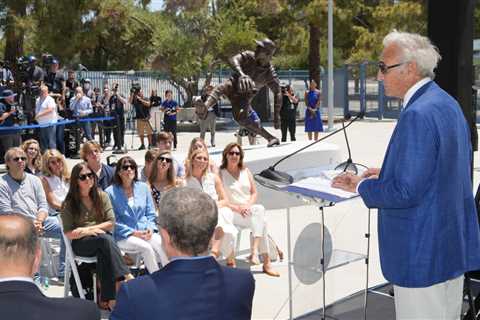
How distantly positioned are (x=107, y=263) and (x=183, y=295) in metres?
3.18

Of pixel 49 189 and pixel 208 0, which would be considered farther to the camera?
pixel 208 0

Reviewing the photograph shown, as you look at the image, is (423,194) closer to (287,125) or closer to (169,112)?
(287,125)

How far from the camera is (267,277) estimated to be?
656 centimetres

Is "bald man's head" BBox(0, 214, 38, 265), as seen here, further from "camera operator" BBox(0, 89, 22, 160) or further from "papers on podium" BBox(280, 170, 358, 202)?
"camera operator" BBox(0, 89, 22, 160)

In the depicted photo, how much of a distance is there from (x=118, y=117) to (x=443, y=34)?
13591 millimetres

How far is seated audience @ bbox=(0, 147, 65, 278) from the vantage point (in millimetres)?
6090

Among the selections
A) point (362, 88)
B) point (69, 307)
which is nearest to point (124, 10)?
point (362, 88)

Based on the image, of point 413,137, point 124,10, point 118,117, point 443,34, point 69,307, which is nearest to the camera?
point 69,307

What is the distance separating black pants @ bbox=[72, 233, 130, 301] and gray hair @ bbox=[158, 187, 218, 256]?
2997 mm

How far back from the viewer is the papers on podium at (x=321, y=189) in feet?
11.3

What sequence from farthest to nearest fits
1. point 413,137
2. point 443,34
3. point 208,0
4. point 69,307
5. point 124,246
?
1. point 208,0
2. point 124,246
3. point 443,34
4. point 413,137
5. point 69,307

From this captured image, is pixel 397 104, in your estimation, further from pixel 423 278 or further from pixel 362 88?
pixel 423 278

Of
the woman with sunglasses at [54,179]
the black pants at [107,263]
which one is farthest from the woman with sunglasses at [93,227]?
the woman with sunglasses at [54,179]

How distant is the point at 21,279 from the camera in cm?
222
